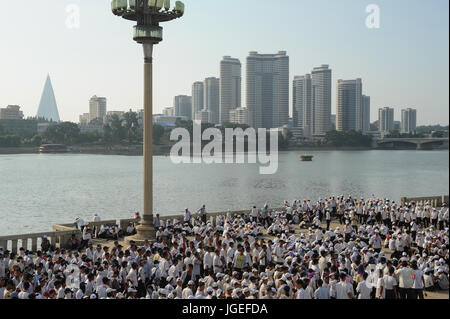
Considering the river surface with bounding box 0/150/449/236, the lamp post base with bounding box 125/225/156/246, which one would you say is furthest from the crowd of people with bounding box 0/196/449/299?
the river surface with bounding box 0/150/449/236

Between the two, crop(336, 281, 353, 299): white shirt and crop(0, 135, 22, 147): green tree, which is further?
crop(0, 135, 22, 147): green tree

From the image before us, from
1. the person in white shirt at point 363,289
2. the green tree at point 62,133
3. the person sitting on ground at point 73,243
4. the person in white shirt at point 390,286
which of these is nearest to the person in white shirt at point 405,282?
the person in white shirt at point 390,286

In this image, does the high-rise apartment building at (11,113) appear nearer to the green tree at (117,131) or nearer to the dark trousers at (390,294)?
the green tree at (117,131)

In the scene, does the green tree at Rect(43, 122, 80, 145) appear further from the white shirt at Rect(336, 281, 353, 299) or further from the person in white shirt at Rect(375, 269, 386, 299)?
the white shirt at Rect(336, 281, 353, 299)

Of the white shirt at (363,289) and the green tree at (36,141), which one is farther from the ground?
the green tree at (36,141)
